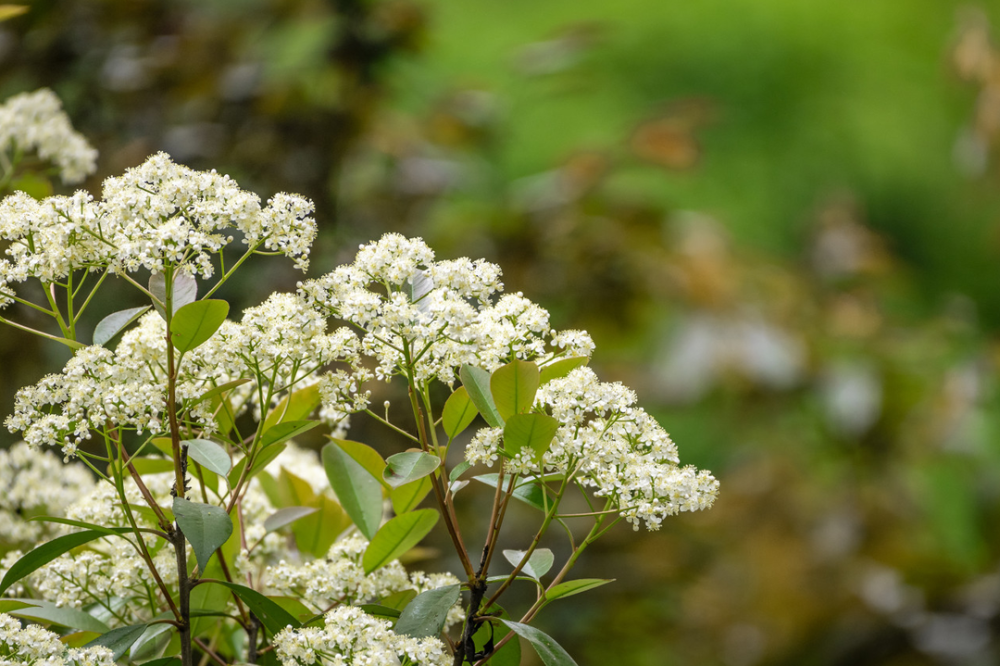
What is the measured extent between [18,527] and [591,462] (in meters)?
0.39

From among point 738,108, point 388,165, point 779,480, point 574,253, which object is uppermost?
point 388,165

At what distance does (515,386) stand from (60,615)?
26 cm

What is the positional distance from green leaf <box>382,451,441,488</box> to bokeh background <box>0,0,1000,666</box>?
0.91 metres

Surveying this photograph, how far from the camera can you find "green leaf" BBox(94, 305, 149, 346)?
38 centimetres

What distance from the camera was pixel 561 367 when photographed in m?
0.38

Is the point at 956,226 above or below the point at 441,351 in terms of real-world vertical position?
below

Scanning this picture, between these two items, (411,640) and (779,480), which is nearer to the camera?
(411,640)

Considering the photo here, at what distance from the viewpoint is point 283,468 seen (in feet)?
1.73

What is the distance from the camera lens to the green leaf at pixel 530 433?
1.08 feet

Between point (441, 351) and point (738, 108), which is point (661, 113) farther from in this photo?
point (738, 108)

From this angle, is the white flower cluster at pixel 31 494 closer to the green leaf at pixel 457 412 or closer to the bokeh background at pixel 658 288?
the green leaf at pixel 457 412

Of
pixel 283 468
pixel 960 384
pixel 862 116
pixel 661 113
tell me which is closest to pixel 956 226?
pixel 862 116

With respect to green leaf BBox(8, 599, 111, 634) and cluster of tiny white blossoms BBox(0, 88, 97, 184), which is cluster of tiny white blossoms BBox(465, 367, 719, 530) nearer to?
green leaf BBox(8, 599, 111, 634)

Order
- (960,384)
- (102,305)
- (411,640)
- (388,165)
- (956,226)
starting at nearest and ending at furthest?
(411,640), (102,305), (388,165), (960,384), (956,226)
